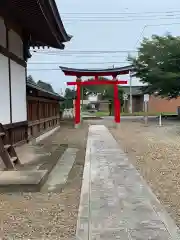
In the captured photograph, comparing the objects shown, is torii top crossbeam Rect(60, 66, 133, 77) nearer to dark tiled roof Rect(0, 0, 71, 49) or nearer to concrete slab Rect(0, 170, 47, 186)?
dark tiled roof Rect(0, 0, 71, 49)

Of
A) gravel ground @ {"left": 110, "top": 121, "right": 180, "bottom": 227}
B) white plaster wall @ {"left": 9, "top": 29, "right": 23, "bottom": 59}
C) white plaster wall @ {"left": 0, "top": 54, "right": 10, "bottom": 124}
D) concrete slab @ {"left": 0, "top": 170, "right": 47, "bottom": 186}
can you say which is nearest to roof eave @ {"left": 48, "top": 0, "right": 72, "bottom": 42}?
white plaster wall @ {"left": 9, "top": 29, "right": 23, "bottom": 59}

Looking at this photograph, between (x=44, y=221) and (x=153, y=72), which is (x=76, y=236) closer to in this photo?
(x=44, y=221)

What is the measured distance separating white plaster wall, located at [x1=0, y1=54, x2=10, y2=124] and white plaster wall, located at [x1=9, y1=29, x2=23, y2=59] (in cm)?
100

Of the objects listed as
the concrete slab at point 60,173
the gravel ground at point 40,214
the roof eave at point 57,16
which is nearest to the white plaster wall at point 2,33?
the roof eave at point 57,16

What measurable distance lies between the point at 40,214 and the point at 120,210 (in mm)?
1106

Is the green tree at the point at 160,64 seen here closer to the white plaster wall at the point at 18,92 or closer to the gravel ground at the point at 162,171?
the gravel ground at the point at 162,171

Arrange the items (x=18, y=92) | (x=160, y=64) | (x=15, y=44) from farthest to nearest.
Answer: (x=160, y=64)
(x=18, y=92)
(x=15, y=44)

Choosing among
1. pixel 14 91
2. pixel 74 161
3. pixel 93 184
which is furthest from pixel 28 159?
pixel 93 184

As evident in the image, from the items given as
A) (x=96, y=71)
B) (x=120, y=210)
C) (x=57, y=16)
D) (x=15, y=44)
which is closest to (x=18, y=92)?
(x=15, y=44)

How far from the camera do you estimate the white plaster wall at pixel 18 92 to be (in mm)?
10852

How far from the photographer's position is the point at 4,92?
9734 mm

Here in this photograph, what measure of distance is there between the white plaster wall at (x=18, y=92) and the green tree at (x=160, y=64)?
21.2m

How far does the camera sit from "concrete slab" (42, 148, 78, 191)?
671 centimetres

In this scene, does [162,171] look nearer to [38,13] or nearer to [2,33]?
[38,13]
